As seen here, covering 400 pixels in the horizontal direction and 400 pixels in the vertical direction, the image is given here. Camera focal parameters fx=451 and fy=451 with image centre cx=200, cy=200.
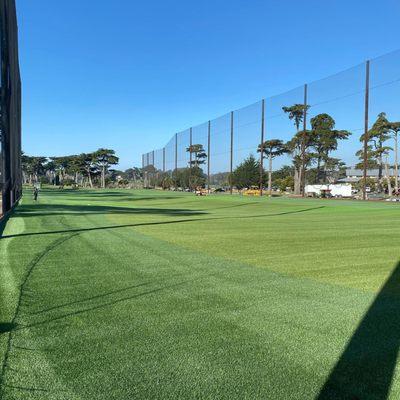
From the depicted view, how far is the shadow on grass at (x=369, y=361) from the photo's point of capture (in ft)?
8.95

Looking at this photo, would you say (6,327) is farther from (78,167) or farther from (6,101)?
(78,167)

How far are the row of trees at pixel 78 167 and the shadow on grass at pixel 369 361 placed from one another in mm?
113585

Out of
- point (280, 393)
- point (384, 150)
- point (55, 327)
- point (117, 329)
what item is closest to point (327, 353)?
point (280, 393)

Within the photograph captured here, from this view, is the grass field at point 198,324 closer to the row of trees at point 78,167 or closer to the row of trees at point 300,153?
the row of trees at point 300,153

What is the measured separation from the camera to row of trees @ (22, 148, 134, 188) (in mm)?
Result: 121562

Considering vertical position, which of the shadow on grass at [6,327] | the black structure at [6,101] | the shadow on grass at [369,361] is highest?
the black structure at [6,101]

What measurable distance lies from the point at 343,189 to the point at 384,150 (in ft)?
25.7

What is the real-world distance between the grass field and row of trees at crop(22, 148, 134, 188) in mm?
110483

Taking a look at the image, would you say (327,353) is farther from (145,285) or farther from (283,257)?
(283,257)

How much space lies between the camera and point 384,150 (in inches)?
2269

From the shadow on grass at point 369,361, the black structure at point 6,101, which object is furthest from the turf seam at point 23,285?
the black structure at point 6,101

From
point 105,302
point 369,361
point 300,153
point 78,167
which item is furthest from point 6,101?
point 78,167

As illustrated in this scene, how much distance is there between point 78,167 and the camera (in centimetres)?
12419

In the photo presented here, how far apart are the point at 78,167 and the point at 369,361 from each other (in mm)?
126284
